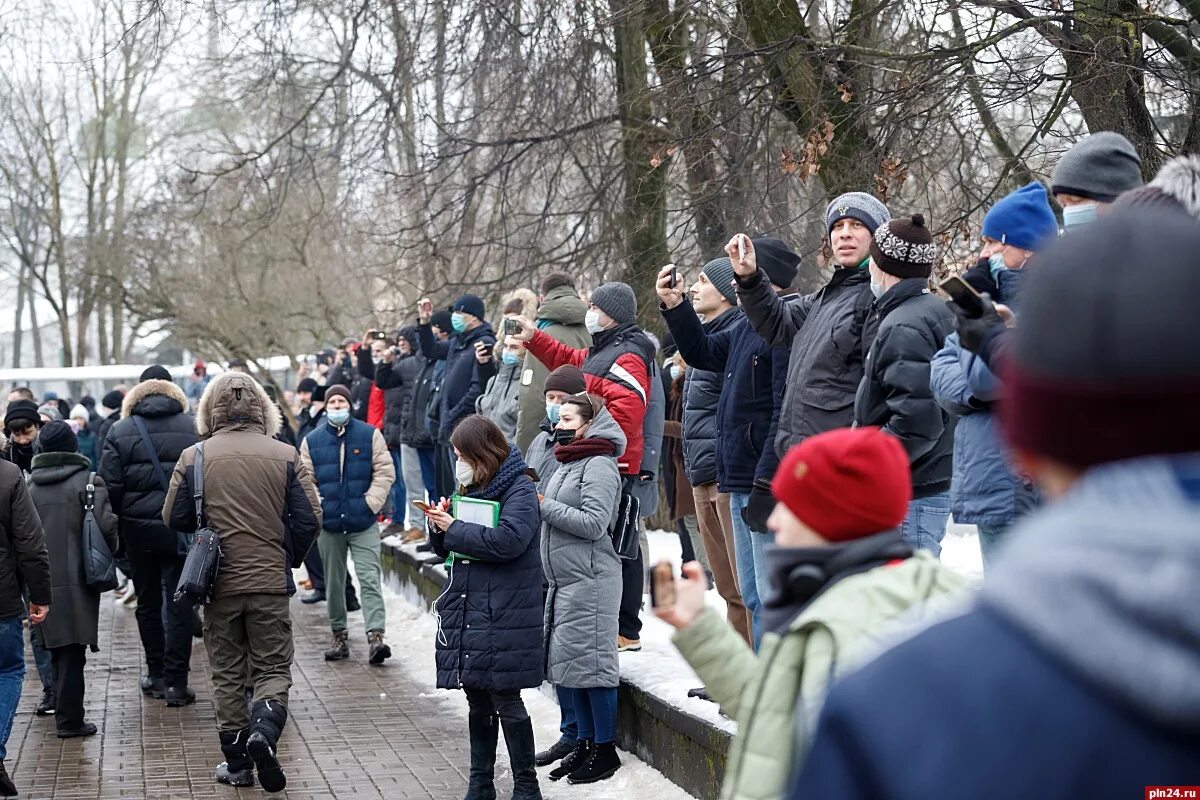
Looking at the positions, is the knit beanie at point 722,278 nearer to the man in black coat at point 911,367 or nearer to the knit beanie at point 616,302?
the knit beanie at point 616,302

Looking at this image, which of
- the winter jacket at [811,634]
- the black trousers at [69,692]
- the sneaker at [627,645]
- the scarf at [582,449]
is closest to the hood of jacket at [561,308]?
the sneaker at [627,645]

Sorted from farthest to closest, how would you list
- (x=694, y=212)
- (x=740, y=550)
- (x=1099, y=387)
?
1. (x=694, y=212)
2. (x=740, y=550)
3. (x=1099, y=387)

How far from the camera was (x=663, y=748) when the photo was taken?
709 centimetres

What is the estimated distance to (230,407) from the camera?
7.85m

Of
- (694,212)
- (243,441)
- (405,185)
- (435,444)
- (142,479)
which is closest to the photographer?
(243,441)

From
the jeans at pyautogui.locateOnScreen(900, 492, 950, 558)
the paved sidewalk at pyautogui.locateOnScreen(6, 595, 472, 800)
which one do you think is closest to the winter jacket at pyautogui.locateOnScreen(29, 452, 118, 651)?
the paved sidewalk at pyautogui.locateOnScreen(6, 595, 472, 800)

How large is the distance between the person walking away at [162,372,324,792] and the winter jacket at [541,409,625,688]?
151 centimetres

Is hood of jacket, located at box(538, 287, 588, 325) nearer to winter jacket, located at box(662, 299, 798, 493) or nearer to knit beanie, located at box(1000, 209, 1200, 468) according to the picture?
winter jacket, located at box(662, 299, 798, 493)

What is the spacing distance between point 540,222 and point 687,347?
6739 millimetres

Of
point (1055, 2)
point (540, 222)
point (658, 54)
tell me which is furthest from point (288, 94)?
point (1055, 2)

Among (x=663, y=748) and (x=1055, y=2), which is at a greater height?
(x=1055, y=2)

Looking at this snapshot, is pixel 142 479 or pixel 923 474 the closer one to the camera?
pixel 923 474

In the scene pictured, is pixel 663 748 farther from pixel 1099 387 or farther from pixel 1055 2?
pixel 1099 387

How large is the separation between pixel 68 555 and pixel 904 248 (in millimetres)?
5943
